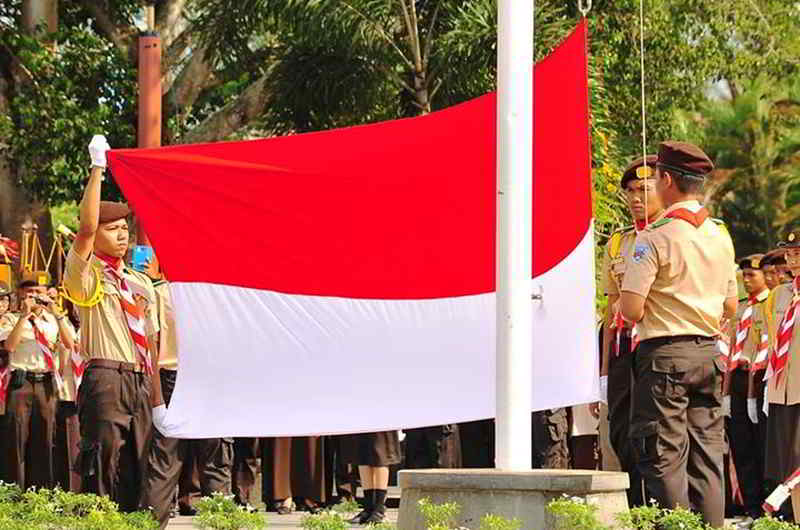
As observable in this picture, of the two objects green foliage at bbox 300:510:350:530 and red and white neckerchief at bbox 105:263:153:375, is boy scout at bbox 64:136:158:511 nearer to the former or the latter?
red and white neckerchief at bbox 105:263:153:375

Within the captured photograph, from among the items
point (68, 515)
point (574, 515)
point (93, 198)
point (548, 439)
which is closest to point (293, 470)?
point (548, 439)

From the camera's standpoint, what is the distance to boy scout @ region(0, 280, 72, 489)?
49.5 feet

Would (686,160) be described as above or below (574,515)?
above

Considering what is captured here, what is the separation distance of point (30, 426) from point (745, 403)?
596cm

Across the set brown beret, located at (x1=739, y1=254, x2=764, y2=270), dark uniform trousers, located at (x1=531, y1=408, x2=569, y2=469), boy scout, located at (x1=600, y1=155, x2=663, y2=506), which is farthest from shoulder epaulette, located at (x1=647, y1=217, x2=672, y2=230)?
brown beret, located at (x1=739, y1=254, x2=764, y2=270)

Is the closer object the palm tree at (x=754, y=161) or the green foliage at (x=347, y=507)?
the green foliage at (x=347, y=507)

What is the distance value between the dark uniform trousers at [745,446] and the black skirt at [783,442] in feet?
7.79

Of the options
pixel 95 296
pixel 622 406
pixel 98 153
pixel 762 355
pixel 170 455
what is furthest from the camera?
pixel 762 355

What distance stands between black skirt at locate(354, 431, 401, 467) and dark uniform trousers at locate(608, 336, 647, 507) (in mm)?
2344

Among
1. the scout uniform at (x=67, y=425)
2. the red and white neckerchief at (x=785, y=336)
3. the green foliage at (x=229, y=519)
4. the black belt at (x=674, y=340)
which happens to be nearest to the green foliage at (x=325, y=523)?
the green foliage at (x=229, y=519)

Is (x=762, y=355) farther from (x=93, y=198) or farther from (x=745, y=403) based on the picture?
(x=93, y=198)

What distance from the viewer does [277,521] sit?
12.7 metres

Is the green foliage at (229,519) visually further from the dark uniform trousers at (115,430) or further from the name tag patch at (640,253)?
the name tag patch at (640,253)

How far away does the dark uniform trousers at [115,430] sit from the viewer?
31.7 feet
